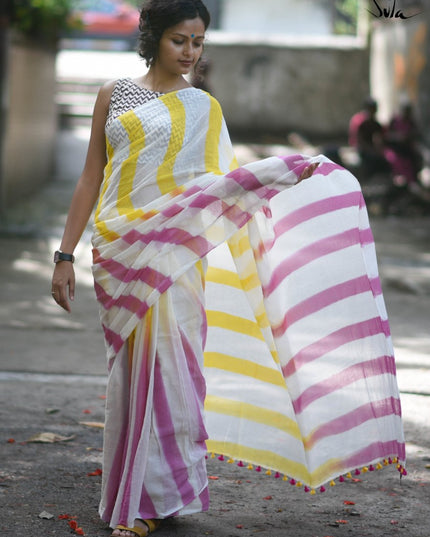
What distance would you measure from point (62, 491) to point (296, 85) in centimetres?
1809

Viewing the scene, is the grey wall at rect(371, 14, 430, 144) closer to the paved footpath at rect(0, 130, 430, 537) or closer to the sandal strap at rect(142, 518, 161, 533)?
the paved footpath at rect(0, 130, 430, 537)

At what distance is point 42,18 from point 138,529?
36.2ft

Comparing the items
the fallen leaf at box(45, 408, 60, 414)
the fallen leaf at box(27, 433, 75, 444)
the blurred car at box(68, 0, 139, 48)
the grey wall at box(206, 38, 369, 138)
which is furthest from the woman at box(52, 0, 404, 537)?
the blurred car at box(68, 0, 139, 48)

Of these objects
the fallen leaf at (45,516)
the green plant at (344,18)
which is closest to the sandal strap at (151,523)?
the fallen leaf at (45,516)

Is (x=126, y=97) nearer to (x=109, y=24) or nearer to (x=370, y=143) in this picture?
(x=370, y=143)

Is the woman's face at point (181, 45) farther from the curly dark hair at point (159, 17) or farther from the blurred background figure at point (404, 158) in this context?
the blurred background figure at point (404, 158)

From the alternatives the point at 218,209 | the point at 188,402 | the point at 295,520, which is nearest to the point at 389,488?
the point at 295,520

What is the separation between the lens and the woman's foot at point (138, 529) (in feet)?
11.1

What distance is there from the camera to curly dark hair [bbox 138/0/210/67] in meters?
3.45

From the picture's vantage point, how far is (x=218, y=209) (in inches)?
136

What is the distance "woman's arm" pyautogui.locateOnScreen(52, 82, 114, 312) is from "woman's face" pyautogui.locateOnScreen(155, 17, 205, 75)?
0.22 metres

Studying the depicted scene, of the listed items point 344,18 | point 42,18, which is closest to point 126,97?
point 42,18

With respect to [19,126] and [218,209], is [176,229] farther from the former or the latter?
[19,126]

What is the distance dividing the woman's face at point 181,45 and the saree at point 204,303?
100 millimetres
